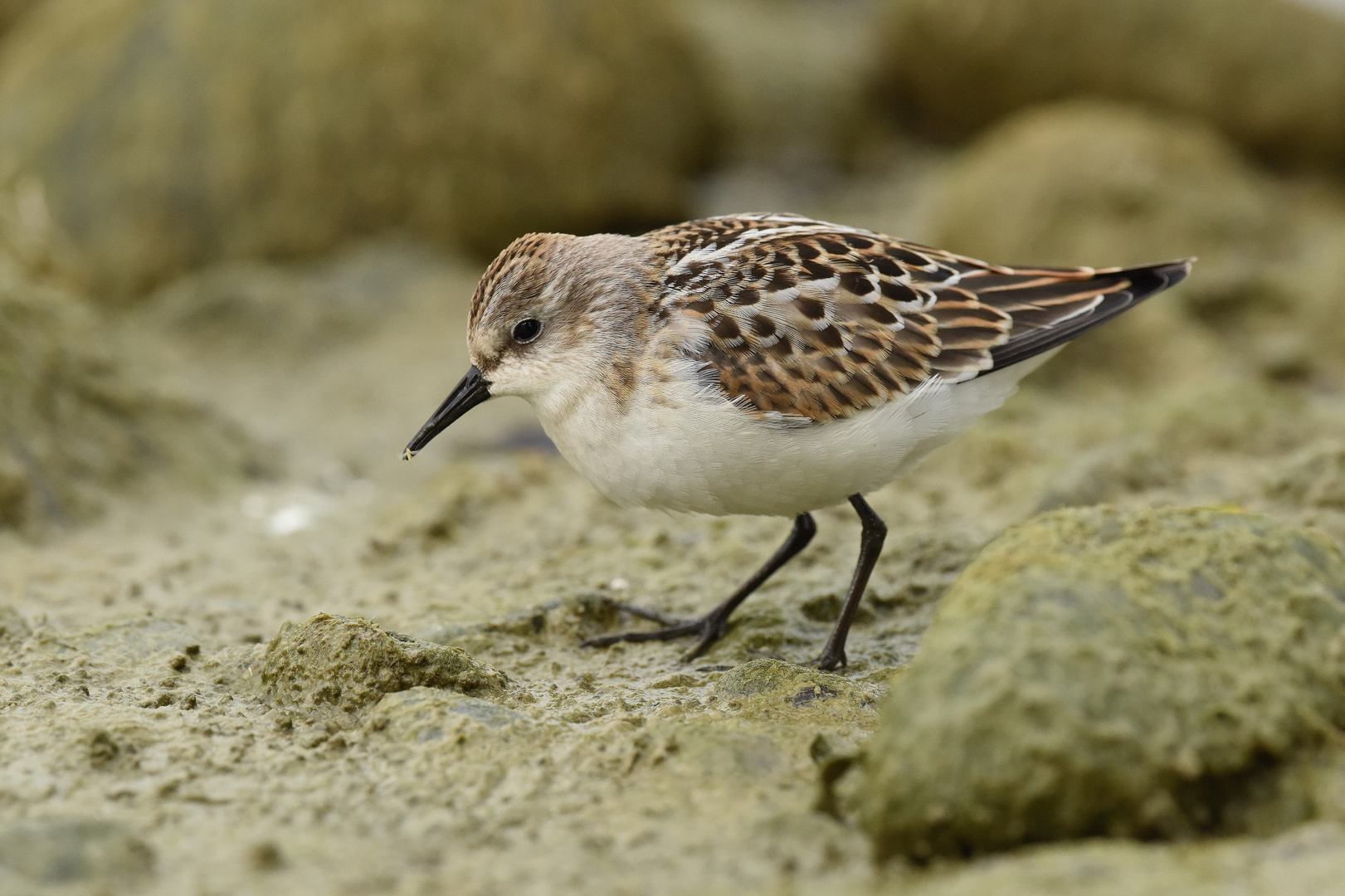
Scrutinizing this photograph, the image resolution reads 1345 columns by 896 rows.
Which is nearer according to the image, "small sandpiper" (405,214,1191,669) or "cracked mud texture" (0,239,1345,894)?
"cracked mud texture" (0,239,1345,894)

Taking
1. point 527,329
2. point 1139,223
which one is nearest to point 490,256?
point 1139,223

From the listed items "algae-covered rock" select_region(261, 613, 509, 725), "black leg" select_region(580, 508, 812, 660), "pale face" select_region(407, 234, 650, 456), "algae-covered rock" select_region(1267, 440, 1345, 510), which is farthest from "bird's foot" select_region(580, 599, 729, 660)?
"algae-covered rock" select_region(1267, 440, 1345, 510)

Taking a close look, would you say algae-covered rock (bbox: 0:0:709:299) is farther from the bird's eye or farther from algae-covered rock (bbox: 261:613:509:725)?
algae-covered rock (bbox: 261:613:509:725)

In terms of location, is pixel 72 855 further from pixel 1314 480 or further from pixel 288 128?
pixel 288 128

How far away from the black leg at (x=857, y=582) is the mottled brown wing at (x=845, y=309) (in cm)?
54

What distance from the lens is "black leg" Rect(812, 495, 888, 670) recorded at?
175 inches

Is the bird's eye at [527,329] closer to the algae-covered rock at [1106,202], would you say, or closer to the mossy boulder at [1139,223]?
the mossy boulder at [1139,223]

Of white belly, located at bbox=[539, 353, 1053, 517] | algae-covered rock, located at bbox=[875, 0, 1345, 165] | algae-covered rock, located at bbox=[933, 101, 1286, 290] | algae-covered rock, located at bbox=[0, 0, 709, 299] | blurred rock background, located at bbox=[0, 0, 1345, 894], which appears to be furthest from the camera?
algae-covered rock, located at bbox=[875, 0, 1345, 165]

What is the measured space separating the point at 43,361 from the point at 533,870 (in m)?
4.75

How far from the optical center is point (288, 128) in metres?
9.51

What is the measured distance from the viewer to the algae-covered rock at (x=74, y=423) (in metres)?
6.05

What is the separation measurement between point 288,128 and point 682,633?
6.29m

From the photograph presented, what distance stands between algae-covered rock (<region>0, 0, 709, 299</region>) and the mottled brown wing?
5.42 metres

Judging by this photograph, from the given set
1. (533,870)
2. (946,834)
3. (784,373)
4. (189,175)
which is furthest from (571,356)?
(189,175)
